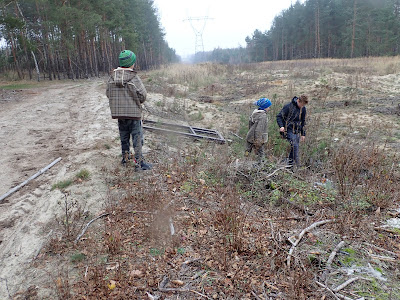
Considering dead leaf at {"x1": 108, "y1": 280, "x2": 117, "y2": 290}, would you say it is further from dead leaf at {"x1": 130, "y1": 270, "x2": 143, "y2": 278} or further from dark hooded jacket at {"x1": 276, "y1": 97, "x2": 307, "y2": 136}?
dark hooded jacket at {"x1": 276, "y1": 97, "x2": 307, "y2": 136}

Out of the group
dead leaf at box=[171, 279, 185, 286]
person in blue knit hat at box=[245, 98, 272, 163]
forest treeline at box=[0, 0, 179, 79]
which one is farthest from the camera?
forest treeline at box=[0, 0, 179, 79]

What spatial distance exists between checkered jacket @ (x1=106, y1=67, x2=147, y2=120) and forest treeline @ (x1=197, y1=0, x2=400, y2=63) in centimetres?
2633

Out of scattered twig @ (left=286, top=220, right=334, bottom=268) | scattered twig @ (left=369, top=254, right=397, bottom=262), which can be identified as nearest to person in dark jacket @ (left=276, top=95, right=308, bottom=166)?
Answer: scattered twig @ (left=286, top=220, right=334, bottom=268)

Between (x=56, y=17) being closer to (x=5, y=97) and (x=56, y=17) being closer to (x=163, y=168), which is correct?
(x=5, y=97)

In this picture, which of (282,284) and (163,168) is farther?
(163,168)

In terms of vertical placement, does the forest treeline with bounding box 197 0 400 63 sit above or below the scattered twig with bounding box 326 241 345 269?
above

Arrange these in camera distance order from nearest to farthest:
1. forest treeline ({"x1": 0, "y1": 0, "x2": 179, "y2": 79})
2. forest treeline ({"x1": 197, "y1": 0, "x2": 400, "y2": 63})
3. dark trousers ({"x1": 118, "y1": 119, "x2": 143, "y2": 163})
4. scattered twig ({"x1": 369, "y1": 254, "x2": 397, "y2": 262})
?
scattered twig ({"x1": 369, "y1": 254, "x2": 397, "y2": 262})
dark trousers ({"x1": 118, "y1": 119, "x2": 143, "y2": 163})
forest treeline ({"x1": 0, "y1": 0, "x2": 179, "y2": 79})
forest treeline ({"x1": 197, "y1": 0, "x2": 400, "y2": 63})

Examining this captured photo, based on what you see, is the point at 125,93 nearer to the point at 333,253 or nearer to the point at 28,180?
the point at 28,180

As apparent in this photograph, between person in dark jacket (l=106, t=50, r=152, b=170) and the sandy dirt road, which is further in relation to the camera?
person in dark jacket (l=106, t=50, r=152, b=170)

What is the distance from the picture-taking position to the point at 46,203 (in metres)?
3.98

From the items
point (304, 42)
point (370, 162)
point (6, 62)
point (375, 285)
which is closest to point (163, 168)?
point (375, 285)

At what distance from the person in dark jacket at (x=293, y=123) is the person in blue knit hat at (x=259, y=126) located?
1.44 ft

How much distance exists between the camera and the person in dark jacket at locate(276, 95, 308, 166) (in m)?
5.94

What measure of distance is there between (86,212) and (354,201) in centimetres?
398
